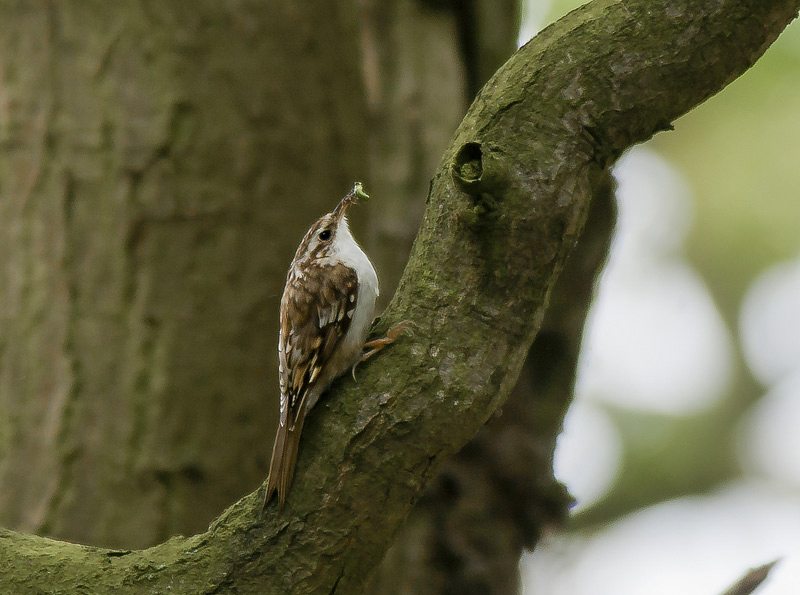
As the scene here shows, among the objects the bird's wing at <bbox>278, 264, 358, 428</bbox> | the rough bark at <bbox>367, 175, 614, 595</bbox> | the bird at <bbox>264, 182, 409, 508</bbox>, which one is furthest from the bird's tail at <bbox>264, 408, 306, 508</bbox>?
the rough bark at <bbox>367, 175, 614, 595</bbox>

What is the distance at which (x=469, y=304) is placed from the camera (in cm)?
222

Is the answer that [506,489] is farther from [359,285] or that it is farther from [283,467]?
[283,467]

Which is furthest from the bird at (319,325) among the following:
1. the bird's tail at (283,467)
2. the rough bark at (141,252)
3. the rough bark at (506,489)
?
the rough bark at (506,489)

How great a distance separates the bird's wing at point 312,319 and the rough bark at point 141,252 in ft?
1.90

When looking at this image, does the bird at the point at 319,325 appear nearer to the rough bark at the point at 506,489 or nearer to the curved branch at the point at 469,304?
the curved branch at the point at 469,304

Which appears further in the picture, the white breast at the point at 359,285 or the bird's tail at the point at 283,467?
the white breast at the point at 359,285

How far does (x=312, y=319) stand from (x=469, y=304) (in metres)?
1.05

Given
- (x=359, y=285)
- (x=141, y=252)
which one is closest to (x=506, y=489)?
(x=359, y=285)

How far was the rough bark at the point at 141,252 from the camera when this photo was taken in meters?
3.64

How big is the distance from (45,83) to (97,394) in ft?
4.61

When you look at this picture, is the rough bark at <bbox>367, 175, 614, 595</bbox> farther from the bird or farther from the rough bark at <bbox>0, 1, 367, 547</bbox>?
the bird

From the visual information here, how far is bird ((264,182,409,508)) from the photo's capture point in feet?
7.70

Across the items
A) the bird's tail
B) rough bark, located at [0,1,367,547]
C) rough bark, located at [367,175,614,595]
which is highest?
rough bark, located at [0,1,367,547]

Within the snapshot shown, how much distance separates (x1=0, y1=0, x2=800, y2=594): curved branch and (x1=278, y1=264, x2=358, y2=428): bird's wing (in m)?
0.54
